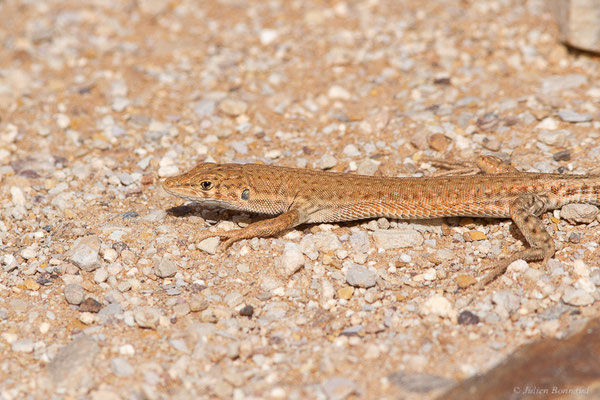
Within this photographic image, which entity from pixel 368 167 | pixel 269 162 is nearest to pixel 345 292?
pixel 368 167

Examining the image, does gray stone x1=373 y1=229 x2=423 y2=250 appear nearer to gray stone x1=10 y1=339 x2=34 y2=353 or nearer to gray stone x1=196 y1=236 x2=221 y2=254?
gray stone x1=196 y1=236 x2=221 y2=254

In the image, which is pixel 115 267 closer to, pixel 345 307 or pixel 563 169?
pixel 345 307

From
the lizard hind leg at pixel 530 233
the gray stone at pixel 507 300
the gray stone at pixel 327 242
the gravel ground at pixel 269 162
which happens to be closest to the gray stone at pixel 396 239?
the gravel ground at pixel 269 162

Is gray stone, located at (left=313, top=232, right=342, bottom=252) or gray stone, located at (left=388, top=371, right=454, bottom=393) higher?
gray stone, located at (left=388, top=371, right=454, bottom=393)

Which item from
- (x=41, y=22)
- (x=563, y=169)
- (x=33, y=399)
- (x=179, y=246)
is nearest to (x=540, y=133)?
(x=563, y=169)

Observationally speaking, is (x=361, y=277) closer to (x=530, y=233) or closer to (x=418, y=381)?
(x=418, y=381)

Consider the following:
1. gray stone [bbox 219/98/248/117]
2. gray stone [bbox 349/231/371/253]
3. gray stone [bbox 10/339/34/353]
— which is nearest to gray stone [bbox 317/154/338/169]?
gray stone [bbox 349/231/371/253]

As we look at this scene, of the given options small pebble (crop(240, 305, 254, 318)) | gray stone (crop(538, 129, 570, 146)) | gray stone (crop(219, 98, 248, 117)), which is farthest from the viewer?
gray stone (crop(219, 98, 248, 117))
